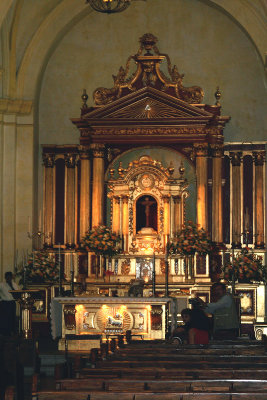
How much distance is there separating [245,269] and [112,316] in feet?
12.0

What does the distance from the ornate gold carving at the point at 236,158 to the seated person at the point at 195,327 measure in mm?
7930

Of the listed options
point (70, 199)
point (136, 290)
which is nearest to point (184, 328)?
point (136, 290)

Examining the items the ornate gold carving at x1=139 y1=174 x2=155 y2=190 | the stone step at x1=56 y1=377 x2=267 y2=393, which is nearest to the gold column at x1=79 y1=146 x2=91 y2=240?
the ornate gold carving at x1=139 y1=174 x2=155 y2=190

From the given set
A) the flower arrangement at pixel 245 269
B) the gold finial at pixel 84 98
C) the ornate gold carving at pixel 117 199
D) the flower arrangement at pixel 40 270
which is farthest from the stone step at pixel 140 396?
the gold finial at pixel 84 98

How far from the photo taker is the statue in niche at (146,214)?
20906mm

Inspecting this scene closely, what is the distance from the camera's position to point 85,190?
2134 cm

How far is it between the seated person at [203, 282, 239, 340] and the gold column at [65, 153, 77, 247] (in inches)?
270

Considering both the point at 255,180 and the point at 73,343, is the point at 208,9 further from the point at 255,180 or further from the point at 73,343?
the point at 73,343

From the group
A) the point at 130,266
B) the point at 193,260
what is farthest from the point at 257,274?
the point at 130,266

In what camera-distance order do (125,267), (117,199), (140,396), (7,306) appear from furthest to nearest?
(117,199), (125,267), (7,306), (140,396)

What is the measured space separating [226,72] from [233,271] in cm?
571

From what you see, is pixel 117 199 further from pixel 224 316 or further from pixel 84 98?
pixel 224 316

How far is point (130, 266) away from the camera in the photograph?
67.7 ft

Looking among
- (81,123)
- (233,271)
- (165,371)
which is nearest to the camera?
(165,371)
